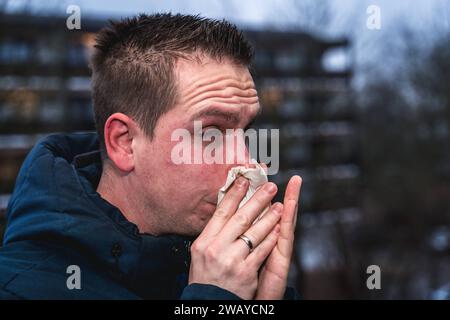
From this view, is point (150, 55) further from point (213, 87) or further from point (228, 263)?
point (228, 263)

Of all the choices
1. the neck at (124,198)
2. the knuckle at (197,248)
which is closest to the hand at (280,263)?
the knuckle at (197,248)

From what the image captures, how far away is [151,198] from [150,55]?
2.29 ft

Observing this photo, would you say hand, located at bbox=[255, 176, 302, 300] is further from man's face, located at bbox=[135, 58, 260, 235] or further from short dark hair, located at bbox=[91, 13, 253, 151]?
short dark hair, located at bbox=[91, 13, 253, 151]

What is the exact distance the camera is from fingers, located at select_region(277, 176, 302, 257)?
198 cm

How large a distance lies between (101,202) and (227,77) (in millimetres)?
836

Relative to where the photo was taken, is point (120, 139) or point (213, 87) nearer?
point (213, 87)

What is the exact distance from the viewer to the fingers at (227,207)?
1905 millimetres

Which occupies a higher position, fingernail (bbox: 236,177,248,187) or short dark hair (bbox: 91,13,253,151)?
short dark hair (bbox: 91,13,253,151)

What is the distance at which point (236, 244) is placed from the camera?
1849mm

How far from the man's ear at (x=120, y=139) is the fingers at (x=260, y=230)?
725 millimetres

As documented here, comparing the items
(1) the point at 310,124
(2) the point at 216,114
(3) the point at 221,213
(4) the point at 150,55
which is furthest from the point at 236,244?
(1) the point at 310,124

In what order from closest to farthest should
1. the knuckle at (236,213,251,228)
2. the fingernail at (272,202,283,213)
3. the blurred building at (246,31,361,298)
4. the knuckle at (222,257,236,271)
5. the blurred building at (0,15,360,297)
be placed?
the knuckle at (222,257,236,271) < the knuckle at (236,213,251,228) < the fingernail at (272,202,283,213) < the blurred building at (0,15,360,297) < the blurred building at (246,31,361,298)

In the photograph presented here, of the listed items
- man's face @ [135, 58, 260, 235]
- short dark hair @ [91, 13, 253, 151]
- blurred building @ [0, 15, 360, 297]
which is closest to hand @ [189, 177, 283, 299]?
man's face @ [135, 58, 260, 235]
